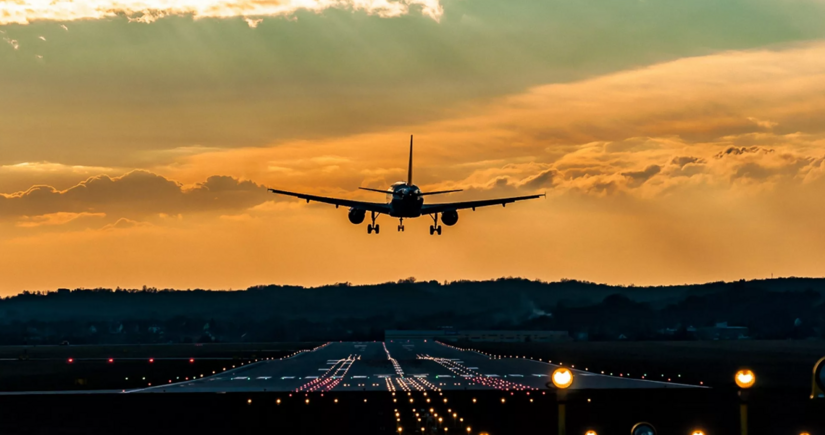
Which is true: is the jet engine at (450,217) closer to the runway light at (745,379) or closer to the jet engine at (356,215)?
the jet engine at (356,215)

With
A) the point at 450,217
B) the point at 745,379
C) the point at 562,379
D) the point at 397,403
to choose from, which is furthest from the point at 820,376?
the point at 450,217

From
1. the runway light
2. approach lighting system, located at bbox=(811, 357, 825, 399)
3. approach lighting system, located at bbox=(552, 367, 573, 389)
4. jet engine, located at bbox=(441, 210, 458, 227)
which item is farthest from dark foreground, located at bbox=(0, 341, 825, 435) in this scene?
jet engine, located at bbox=(441, 210, 458, 227)

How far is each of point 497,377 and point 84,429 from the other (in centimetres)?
4716

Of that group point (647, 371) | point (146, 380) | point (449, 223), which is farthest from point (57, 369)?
point (647, 371)

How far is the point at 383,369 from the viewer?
108312 millimetres

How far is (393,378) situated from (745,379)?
69734 millimetres

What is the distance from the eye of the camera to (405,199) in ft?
276

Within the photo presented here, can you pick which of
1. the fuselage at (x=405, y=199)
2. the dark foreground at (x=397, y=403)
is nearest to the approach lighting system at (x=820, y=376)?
the dark foreground at (x=397, y=403)

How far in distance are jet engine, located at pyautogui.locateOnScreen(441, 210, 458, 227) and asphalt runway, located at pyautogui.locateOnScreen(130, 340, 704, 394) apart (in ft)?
43.1

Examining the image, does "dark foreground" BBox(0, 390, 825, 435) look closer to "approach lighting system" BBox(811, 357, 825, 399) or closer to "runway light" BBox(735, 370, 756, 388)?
"runway light" BBox(735, 370, 756, 388)

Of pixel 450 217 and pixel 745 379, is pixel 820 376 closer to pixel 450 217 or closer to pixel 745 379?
pixel 745 379

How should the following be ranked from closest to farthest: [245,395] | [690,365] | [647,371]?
[245,395] → [647,371] → [690,365]

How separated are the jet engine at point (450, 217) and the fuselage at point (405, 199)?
6.75 meters

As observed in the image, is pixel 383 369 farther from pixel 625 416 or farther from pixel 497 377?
pixel 625 416
